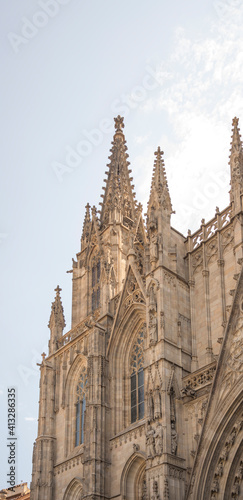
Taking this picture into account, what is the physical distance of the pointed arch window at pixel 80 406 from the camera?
91.2 ft

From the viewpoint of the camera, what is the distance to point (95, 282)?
110ft

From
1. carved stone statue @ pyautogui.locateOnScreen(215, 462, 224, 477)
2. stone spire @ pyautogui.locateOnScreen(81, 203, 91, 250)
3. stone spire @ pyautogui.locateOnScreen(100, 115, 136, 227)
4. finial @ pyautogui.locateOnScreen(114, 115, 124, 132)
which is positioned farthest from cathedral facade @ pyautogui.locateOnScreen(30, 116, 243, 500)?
finial @ pyautogui.locateOnScreen(114, 115, 124, 132)

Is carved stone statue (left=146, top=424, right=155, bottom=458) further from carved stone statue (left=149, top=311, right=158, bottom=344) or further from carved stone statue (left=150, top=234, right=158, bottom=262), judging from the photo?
carved stone statue (left=150, top=234, right=158, bottom=262)

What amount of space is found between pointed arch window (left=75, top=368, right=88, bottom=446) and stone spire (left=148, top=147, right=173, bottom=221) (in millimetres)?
7603

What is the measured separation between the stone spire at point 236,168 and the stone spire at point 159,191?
9.87 feet

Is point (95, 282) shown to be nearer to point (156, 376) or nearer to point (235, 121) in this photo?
point (235, 121)

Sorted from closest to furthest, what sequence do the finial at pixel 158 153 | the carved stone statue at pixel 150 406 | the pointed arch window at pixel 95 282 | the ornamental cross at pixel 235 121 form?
the carved stone statue at pixel 150 406 → the ornamental cross at pixel 235 121 → the finial at pixel 158 153 → the pointed arch window at pixel 95 282

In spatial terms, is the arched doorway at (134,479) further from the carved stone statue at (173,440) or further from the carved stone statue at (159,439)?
the carved stone statue at (173,440)

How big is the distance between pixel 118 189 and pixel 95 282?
5.77 m

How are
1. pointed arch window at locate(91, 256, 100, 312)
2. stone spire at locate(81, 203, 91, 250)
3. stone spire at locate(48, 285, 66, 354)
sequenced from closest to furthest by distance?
stone spire at locate(48, 285, 66, 354)
pointed arch window at locate(91, 256, 100, 312)
stone spire at locate(81, 203, 91, 250)

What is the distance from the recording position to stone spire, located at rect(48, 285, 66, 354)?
31656 mm

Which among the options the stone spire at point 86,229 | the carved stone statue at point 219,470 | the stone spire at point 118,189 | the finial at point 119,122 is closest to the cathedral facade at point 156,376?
the carved stone statue at point 219,470

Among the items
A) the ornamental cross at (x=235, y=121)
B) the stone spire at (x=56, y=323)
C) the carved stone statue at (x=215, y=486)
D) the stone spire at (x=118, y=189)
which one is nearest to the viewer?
the carved stone statue at (x=215, y=486)

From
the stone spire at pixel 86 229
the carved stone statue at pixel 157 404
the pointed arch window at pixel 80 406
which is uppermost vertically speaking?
the stone spire at pixel 86 229
